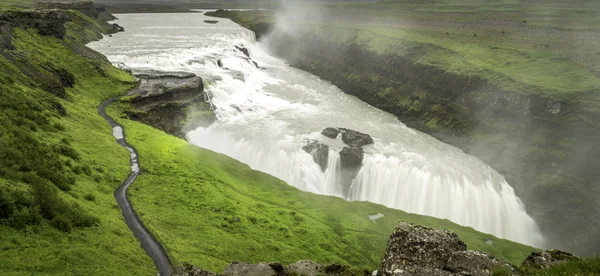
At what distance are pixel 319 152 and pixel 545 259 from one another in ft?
118

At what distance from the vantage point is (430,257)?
15984 mm

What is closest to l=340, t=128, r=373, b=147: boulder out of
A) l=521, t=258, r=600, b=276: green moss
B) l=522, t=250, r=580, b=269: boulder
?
l=522, t=250, r=580, b=269: boulder

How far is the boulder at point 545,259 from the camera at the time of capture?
15.8 m

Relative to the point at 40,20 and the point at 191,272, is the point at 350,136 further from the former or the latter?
the point at 40,20

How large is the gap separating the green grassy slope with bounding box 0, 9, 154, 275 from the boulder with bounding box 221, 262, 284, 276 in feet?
15.5

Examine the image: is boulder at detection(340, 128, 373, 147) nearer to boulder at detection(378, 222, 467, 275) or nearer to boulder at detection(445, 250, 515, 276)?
Answer: boulder at detection(378, 222, 467, 275)

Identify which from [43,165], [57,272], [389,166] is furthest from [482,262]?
[389,166]

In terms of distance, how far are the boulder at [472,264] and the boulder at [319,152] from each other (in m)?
34.5

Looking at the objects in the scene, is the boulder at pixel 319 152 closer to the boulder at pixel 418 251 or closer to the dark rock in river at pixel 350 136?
the dark rock in river at pixel 350 136

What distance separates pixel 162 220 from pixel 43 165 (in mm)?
8684

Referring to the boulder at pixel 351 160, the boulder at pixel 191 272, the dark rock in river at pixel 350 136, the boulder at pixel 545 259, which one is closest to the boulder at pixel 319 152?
the boulder at pixel 351 160

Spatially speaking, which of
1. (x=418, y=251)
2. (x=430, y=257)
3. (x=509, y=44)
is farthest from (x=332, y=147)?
(x=509, y=44)

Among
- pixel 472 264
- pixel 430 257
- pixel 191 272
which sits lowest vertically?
pixel 191 272

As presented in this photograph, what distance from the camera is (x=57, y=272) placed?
16625 millimetres
